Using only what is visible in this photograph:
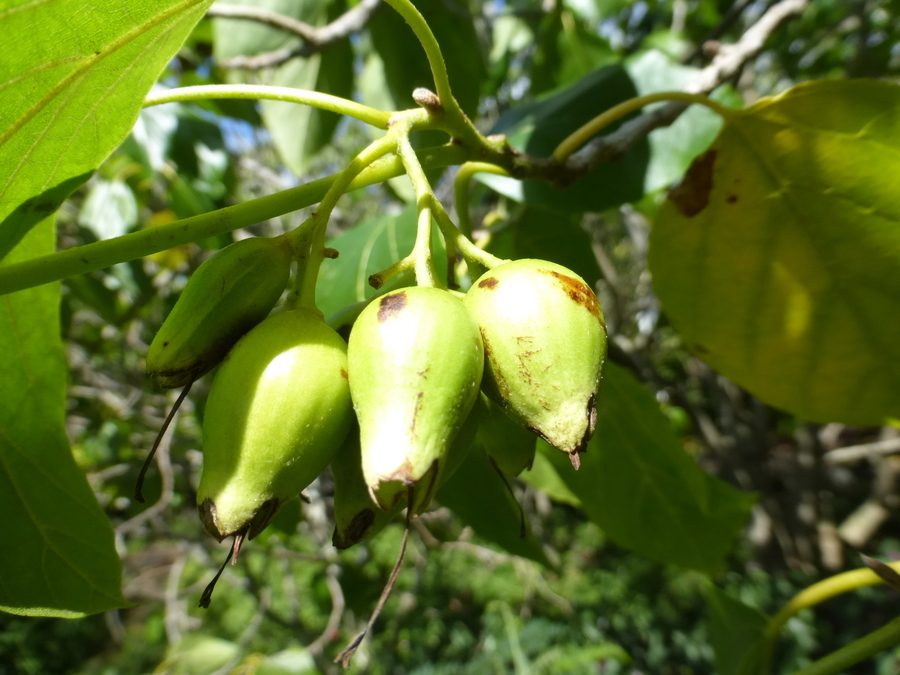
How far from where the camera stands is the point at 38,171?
762 millimetres

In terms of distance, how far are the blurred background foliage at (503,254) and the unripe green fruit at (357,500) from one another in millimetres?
580

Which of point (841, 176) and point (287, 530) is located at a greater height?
point (841, 176)

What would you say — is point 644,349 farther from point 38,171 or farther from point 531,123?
point 38,171

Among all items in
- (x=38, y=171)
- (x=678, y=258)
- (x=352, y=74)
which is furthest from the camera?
(x=352, y=74)

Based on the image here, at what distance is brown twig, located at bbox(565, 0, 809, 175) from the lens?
1.19 metres

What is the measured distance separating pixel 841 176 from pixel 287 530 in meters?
1.61

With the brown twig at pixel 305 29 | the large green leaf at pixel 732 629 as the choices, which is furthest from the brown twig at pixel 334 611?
the brown twig at pixel 305 29

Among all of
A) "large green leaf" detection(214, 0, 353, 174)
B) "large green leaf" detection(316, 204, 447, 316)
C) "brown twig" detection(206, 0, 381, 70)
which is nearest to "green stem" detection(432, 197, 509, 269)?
"large green leaf" detection(316, 204, 447, 316)

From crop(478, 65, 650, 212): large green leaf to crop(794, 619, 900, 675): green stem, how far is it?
91 centimetres

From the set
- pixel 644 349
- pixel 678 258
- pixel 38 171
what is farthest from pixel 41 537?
pixel 644 349

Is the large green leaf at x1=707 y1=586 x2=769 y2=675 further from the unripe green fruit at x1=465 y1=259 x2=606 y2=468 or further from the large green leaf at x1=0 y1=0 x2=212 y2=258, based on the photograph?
the large green leaf at x1=0 y1=0 x2=212 y2=258

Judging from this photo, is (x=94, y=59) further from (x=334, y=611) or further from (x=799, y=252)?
(x=334, y=611)

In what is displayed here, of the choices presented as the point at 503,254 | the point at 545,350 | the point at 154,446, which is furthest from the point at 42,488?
the point at 503,254

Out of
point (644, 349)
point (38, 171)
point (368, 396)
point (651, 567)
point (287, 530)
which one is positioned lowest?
point (651, 567)
